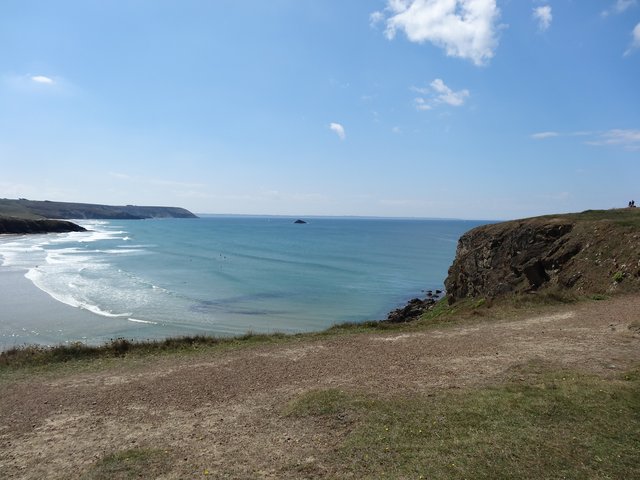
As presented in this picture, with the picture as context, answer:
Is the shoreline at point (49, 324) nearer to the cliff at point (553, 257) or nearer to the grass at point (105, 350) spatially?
the grass at point (105, 350)

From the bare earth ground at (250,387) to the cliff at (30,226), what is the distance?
14527 centimetres

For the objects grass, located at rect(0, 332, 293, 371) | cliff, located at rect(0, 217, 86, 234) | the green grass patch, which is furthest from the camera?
cliff, located at rect(0, 217, 86, 234)

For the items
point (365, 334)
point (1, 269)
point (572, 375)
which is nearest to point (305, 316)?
point (365, 334)

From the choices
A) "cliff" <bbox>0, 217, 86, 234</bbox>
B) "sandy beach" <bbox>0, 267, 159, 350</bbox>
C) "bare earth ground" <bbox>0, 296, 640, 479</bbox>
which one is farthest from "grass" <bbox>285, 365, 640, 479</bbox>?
"cliff" <bbox>0, 217, 86, 234</bbox>

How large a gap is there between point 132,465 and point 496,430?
6.93 meters

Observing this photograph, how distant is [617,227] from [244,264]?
5289cm

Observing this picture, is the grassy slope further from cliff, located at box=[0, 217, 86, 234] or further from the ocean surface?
→ cliff, located at box=[0, 217, 86, 234]

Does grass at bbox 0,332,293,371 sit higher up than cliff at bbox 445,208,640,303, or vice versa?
cliff at bbox 445,208,640,303

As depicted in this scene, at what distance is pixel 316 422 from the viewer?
9.69m

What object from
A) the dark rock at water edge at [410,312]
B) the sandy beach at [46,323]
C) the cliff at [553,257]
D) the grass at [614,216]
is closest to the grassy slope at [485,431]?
the cliff at [553,257]

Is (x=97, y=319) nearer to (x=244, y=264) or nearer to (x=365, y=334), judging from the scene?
(x=365, y=334)

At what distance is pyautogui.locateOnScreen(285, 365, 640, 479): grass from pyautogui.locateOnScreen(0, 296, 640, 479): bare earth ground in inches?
25.8

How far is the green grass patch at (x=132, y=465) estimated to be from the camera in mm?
7941

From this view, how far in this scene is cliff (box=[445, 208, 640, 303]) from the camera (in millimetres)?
23109
